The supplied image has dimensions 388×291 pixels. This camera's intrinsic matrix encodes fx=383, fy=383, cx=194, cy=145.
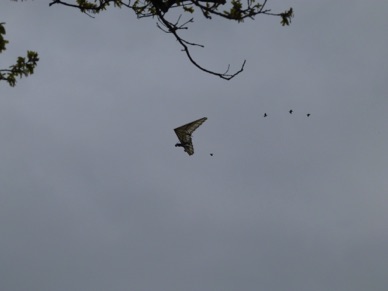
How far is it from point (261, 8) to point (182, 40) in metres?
1.30

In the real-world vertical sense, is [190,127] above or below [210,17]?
above

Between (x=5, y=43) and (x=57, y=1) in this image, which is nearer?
(x=5, y=43)

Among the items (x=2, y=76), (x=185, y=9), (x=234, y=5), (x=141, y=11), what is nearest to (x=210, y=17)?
(x=234, y=5)

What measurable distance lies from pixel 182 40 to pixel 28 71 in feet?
8.81

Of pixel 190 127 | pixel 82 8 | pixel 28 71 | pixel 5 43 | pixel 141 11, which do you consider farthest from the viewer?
pixel 190 127

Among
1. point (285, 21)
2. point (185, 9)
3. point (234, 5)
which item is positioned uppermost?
point (185, 9)

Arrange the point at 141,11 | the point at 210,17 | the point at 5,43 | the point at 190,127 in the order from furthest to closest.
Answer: the point at 190,127
the point at 141,11
the point at 210,17
the point at 5,43

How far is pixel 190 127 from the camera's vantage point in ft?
39.0

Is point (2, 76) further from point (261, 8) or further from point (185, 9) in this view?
point (261, 8)

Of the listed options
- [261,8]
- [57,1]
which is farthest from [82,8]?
[261,8]

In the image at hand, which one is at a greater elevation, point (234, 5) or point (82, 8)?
point (82, 8)

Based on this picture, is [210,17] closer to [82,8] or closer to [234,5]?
[234,5]

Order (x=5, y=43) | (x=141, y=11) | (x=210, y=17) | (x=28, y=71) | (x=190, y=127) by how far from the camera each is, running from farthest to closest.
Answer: (x=190, y=127)
(x=141, y=11)
(x=28, y=71)
(x=210, y=17)
(x=5, y=43)

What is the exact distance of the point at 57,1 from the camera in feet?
19.8
